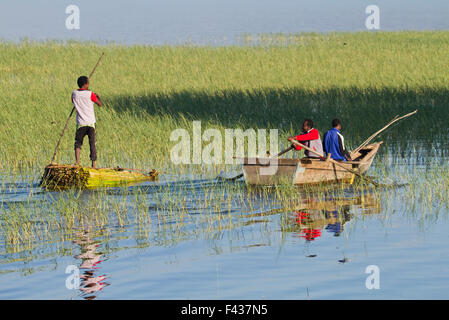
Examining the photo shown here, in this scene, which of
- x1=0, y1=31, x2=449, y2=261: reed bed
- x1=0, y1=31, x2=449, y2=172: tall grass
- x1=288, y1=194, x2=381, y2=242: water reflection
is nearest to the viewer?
x1=288, y1=194, x2=381, y2=242: water reflection

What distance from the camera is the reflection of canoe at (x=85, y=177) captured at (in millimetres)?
12383

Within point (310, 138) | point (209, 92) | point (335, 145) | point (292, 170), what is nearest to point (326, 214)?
point (292, 170)

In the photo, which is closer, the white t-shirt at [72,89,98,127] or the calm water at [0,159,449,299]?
the calm water at [0,159,449,299]

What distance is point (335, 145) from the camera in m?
13.1

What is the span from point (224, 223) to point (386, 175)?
414cm

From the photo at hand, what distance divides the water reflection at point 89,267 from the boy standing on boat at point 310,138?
469 cm

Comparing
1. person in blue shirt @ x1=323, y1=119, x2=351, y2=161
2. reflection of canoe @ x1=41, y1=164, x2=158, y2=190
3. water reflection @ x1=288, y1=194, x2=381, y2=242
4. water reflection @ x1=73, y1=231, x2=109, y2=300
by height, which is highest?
person in blue shirt @ x1=323, y1=119, x2=351, y2=161

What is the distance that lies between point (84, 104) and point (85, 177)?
4.53 feet

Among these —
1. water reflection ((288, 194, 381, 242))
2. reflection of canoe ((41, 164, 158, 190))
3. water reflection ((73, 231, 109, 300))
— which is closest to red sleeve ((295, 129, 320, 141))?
water reflection ((288, 194, 381, 242))

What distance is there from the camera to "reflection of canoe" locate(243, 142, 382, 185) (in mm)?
12266

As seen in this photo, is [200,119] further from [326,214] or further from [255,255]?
[255,255]

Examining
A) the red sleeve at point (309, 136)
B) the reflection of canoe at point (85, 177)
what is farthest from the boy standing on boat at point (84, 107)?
the red sleeve at point (309, 136)

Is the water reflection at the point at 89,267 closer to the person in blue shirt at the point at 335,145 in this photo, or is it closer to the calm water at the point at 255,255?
the calm water at the point at 255,255

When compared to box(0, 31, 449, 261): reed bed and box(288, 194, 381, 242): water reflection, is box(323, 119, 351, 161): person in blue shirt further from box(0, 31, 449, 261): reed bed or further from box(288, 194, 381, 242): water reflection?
box(288, 194, 381, 242): water reflection
